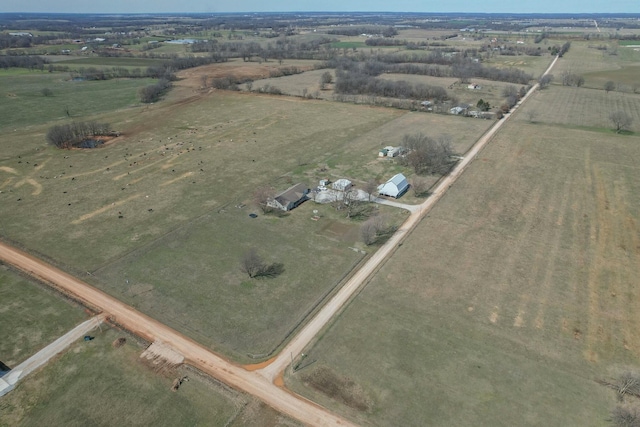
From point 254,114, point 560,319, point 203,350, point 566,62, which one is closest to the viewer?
point 203,350

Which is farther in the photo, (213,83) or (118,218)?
(213,83)

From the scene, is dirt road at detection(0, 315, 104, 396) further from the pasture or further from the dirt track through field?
the pasture

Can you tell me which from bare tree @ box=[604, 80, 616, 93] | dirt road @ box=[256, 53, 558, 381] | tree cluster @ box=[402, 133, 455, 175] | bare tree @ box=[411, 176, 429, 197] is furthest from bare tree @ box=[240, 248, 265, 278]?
bare tree @ box=[604, 80, 616, 93]

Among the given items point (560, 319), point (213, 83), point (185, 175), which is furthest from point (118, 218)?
point (213, 83)

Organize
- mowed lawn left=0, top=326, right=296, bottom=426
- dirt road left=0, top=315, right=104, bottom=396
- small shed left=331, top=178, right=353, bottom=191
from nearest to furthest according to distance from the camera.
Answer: mowed lawn left=0, top=326, right=296, bottom=426, dirt road left=0, top=315, right=104, bottom=396, small shed left=331, top=178, right=353, bottom=191

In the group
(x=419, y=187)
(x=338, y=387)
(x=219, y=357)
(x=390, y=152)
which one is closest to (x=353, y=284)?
(x=338, y=387)

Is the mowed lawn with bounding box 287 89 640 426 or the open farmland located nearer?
the mowed lawn with bounding box 287 89 640 426

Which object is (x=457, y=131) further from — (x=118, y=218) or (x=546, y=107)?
(x=118, y=218)
